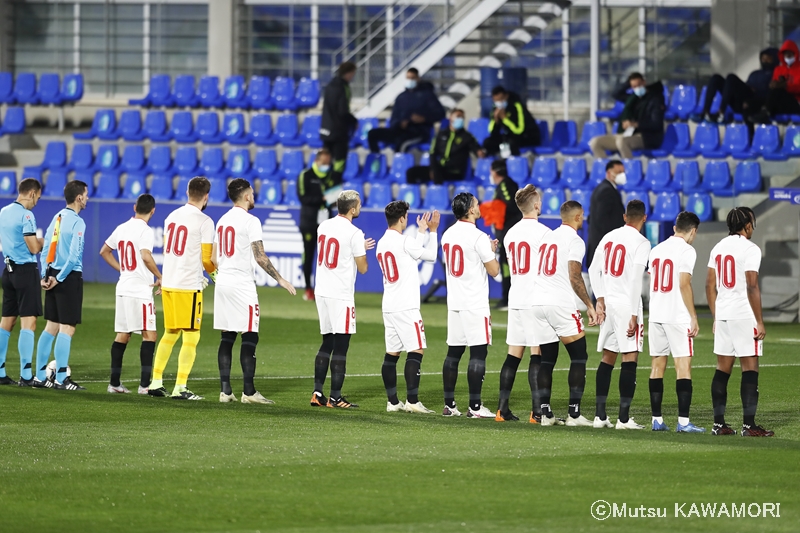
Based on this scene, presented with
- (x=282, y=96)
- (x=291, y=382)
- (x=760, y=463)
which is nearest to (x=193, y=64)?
(x=282, y=96)

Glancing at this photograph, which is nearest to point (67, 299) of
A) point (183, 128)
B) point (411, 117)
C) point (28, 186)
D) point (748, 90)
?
point (28, 186)

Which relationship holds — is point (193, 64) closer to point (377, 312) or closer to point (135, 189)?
point (135, 189)

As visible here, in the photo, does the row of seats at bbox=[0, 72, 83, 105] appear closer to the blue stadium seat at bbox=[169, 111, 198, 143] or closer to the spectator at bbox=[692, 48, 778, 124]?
the blue stadium seat at bbox=[169, 111, 198, 143]

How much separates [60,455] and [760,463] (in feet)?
14.8

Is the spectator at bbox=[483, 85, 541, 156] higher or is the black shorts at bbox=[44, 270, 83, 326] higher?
the spectator at bbox=[483, 85, 541, 156]

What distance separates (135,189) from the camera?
26938mm

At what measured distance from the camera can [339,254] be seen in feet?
38.2

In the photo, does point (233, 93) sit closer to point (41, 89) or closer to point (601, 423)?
point (41, 89)

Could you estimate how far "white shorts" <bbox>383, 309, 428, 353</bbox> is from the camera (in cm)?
1133

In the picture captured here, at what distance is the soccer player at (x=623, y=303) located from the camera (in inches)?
416

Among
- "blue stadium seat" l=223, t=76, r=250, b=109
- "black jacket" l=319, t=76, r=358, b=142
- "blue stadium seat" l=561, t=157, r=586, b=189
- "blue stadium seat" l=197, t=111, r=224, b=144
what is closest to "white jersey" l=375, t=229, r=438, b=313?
→ "blue stadium seat" l=561, t=157, r=586, b=189

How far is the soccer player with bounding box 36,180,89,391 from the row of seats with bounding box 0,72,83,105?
723 inches

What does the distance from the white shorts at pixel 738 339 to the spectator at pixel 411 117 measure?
48.8ft

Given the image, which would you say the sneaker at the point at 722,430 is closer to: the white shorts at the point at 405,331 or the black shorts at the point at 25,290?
the white shorts at the point at 405,331
